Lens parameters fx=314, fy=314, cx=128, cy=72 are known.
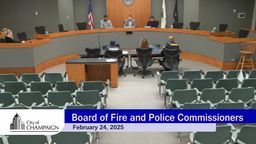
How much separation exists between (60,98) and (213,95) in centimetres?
324

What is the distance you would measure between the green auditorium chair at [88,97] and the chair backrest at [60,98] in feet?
0.64

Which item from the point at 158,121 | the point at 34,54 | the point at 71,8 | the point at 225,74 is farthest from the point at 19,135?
the point at 71,8

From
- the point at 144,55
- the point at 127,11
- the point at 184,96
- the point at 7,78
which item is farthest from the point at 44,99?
the point at 127,11

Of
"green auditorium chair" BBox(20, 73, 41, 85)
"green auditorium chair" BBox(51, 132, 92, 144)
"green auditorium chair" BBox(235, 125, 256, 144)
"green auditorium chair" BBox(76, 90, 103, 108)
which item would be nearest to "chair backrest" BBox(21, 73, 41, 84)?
"green auditorium chair" BBox(20, 73, 41, 85)

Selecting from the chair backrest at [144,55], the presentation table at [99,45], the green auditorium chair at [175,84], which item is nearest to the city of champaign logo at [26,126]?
the green auditorium chair at [175,84]

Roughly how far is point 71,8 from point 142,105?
35.9 ft

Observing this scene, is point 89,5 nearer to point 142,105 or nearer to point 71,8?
point 71,8

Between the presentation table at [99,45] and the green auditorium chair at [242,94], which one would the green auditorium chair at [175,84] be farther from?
the presentation table at [99,45]

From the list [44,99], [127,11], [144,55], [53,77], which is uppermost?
[127,11]

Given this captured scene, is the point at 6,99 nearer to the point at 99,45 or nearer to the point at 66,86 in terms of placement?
the point at 66,86

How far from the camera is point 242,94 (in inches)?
262

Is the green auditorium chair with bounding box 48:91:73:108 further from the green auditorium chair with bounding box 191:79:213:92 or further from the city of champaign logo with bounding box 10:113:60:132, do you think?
the green auditorium chair with bounding box 191:79:213:92

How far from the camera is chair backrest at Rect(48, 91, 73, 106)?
21.6ft

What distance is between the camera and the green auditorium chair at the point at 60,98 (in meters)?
6.59
